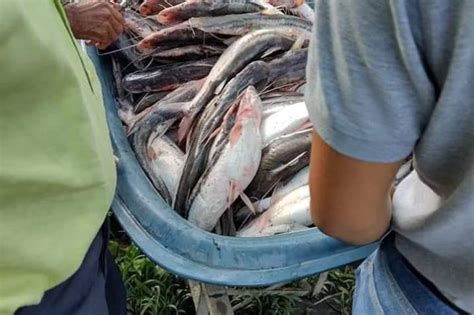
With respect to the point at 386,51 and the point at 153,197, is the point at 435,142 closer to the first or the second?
the point at 386,51

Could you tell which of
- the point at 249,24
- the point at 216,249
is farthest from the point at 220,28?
the point at 216,249

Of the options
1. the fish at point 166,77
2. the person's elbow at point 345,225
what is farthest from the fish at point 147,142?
the person's elbow at point 345,225

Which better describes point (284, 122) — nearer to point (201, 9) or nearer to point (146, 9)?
point (201, 9)

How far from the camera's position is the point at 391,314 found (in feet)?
3.07

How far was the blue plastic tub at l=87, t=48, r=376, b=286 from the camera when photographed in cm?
167

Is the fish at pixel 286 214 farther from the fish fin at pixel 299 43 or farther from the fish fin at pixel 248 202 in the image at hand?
the fish fin at pixel 299 43

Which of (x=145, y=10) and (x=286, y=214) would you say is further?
(x=145, y=10)

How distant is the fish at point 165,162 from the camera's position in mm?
2139

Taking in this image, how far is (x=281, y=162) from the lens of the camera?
2.04m

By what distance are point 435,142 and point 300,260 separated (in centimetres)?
105

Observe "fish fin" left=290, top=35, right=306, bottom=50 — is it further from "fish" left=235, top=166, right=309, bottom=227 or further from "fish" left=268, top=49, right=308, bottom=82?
"fish" left=235, top=166, right=309, bottom=227

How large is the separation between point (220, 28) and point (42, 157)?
5.34 ft

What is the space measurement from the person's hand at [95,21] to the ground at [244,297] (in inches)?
28.2

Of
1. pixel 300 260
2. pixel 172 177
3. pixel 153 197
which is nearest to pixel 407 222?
pixel 300 260
